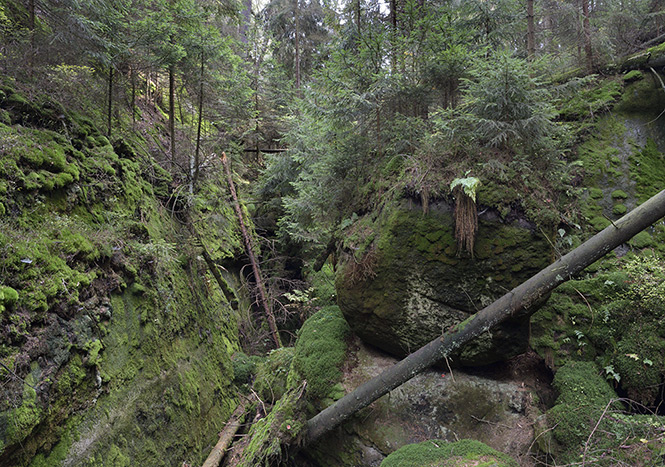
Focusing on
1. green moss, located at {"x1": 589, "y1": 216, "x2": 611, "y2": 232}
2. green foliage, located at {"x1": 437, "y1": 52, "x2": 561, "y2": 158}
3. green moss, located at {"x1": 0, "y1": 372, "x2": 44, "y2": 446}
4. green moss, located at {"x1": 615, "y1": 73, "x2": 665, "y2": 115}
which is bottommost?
green moss, located at {"x1": 0, "y1": 372, "x2": 44, "y2": 446}

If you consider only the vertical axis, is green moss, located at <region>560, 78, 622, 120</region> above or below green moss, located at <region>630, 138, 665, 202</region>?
above

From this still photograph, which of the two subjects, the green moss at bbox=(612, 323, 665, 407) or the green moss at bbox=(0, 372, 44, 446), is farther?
the green moss at bbox=(612, 323, 665, 407)

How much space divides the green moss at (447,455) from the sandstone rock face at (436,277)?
1.46 metres

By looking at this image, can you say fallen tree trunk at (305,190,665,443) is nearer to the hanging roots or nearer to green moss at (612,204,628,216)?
the hanging roots

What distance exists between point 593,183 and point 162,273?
1027cm

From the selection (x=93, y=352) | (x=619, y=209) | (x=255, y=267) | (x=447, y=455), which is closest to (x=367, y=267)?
(x=447, y=455)

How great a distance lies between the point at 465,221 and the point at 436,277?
3.50ft

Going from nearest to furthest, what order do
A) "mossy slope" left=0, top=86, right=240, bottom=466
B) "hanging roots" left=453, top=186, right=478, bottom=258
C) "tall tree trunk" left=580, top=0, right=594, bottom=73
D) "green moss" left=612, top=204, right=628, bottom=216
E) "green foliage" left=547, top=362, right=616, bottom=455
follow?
"mossy slope" left=0, top=86, right=240, bottom=466, "green foliage" left=547, top=362, right=616, bottom=455, "hanging roots" left=453, top=186, right=478, bottom=258, "green moss" left=612, top=204, right=628, bottom=216, "tall tree trunk" left=580, top=0, right=594, bottom=73

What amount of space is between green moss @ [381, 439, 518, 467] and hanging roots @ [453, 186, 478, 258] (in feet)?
9.10

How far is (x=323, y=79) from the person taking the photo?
6.83 m

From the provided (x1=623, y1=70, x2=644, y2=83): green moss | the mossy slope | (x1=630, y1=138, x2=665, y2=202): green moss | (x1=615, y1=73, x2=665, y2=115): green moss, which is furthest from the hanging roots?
(x1=623, y1=70, x2=644, y2=83): green moss

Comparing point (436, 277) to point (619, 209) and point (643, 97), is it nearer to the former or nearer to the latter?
point (619, 209)

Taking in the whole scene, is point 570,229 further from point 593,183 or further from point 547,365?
point 547,365

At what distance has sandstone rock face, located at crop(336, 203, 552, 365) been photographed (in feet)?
17.9
